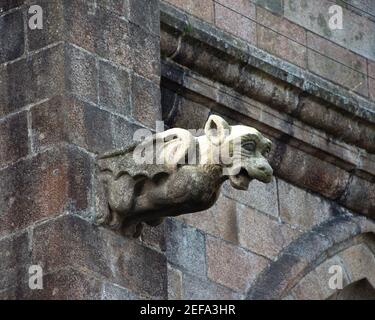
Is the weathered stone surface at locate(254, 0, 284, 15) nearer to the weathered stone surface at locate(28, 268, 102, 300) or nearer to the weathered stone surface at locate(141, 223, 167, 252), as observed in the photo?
the weathered stone surface at locate(141, 223, 167, 252)

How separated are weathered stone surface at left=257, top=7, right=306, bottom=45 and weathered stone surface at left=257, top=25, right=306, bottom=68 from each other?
0.12ft

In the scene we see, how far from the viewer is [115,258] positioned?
44.8 ft

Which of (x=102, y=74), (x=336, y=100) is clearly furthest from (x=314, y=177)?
(x=102, y=74)

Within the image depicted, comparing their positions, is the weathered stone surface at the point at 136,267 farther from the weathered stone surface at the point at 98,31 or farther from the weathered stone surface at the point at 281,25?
the weathered stone surface at the point at 281,25

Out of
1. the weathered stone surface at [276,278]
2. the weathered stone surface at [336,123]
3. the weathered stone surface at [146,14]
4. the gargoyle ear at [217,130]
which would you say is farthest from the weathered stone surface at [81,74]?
the weathered stone surface at [336,123]

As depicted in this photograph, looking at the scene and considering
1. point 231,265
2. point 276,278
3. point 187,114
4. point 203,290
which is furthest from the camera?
point 276,278

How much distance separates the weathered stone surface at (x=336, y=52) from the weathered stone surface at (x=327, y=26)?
0.14 ft

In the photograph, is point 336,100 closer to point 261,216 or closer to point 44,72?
point 261,216

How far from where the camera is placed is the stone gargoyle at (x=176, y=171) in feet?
43.1

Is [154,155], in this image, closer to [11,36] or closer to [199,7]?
[11,36]

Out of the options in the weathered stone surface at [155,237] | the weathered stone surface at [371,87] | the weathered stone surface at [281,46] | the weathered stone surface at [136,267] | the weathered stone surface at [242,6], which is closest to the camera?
the weathered stone surface at [136,267]

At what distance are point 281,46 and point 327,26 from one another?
582mm

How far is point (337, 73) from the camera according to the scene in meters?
17.0

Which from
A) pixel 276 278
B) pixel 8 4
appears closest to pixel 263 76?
pixel 276 278
